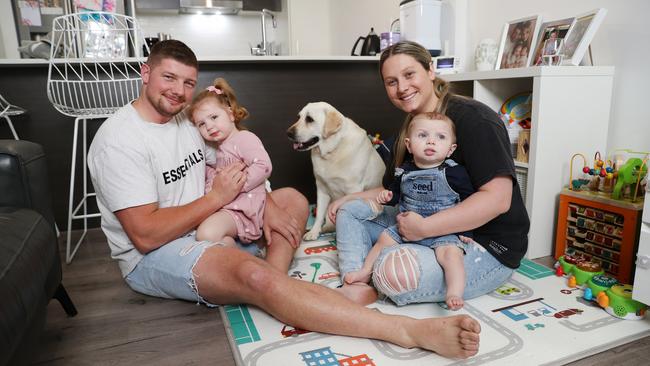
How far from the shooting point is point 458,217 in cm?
120

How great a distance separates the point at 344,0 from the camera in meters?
4.21

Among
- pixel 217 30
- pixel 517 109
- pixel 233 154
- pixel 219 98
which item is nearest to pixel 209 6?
pixel 217 30

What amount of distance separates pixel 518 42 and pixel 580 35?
37cm

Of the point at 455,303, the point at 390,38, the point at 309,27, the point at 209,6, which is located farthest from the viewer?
the point at 309,27

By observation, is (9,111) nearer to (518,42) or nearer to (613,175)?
(518,42)

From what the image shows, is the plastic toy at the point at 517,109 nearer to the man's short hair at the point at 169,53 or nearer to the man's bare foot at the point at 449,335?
the man's bare foot at the point at 449,335

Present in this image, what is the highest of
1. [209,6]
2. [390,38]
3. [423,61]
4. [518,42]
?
[209,6]

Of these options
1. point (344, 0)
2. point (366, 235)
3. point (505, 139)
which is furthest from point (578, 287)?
point (344, 0)

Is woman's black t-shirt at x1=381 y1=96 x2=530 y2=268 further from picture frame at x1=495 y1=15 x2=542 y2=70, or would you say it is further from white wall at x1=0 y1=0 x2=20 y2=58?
white wall at x1=0 y1=0 x2=20 y2=58

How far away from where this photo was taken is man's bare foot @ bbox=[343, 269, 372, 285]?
138 centimetres

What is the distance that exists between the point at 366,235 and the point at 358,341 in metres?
0.45

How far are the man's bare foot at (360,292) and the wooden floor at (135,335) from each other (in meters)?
0.39

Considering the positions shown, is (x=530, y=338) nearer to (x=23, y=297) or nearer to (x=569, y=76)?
(x=569, y=76)

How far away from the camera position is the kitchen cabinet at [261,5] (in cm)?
435
